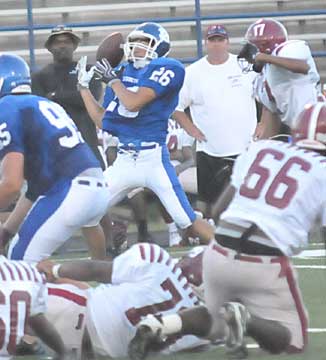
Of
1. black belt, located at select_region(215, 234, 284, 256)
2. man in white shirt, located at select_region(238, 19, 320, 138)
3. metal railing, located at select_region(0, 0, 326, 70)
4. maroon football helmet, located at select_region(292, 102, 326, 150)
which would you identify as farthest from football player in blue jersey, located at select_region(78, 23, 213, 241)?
metal railing, located at select_region(0, 0, 326, 70)

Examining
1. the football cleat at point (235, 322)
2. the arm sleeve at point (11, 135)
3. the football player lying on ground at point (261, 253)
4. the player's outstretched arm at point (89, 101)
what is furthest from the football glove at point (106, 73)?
the football cleat at point (235, 322)

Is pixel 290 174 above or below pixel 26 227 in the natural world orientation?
above

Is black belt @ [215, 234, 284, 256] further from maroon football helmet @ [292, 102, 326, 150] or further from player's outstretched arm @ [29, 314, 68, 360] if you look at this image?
player's outstretched arm @ [29, 314, 68, 360]

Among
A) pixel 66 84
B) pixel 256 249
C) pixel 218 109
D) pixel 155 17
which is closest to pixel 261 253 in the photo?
pixel 256 249

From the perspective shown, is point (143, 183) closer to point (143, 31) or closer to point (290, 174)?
point (143, 31)

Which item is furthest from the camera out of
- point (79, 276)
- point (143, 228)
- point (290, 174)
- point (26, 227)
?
point (143, 228)

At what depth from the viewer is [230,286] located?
20.7 ft

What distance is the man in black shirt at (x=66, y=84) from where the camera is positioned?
1130cm

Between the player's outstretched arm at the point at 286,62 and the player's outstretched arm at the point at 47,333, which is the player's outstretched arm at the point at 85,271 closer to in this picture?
the player's outstretched arm at the point at 47,333

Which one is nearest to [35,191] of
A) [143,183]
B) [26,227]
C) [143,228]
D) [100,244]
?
[26,227]

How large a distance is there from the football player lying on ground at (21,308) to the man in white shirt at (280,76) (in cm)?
375

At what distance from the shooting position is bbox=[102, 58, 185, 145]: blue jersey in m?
A: 9.20

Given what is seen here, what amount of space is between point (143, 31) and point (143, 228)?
7.78 ft

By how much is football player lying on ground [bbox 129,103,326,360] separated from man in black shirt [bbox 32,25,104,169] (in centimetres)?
503
